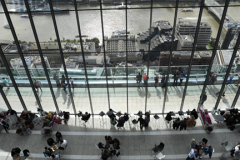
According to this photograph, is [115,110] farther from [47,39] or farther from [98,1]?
[98,1]

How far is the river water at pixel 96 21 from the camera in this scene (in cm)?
1029

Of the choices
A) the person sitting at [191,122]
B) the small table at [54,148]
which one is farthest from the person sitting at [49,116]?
the person sitting at [191,122]

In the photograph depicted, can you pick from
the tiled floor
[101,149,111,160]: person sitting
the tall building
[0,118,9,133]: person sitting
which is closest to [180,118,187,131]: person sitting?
the tiled floor

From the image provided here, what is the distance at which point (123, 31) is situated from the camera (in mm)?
10797

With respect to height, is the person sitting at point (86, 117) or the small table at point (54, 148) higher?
the person sitting at point (86, 117)

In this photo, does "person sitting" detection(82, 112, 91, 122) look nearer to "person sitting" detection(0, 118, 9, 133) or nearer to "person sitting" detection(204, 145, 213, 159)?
"person sitting" detection(0, 118, 9, 133)

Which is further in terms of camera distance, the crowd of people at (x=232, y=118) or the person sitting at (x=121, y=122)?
the person sitting at (x=121, y=122)

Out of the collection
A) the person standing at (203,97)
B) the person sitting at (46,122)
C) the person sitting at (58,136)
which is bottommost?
the person sitting at (58,136)

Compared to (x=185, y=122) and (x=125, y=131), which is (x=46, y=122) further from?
(x=185, y=122)

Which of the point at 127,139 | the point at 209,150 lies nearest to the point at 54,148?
the point at 127,139

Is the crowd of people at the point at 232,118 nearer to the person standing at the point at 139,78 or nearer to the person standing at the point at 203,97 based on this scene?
the person standing at the point at 203,97

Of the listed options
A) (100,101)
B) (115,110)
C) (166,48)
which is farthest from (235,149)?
(100,101)

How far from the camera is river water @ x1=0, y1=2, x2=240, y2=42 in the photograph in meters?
10.3

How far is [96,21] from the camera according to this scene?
10523 mm
